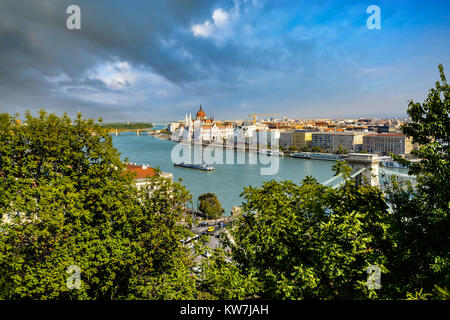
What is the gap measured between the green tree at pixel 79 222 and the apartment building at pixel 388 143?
127 ft

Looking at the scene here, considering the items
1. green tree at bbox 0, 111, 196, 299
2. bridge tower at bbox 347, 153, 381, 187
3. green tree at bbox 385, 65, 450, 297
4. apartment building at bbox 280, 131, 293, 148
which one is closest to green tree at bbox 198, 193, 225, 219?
bridge tower at bbox 347, 153, 381, 187

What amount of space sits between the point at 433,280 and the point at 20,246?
12.7ft

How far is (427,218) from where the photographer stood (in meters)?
2.48

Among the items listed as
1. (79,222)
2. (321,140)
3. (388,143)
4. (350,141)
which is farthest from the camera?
(321,140)

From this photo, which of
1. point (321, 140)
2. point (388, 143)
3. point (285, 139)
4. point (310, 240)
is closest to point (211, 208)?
point (310, 240)

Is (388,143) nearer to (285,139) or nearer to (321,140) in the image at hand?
(321,140)

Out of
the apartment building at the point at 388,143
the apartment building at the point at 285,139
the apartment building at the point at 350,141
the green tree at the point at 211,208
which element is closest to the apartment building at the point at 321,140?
the apartment building at the point at 350,141

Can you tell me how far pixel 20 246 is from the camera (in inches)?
121

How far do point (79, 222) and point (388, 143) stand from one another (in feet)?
138

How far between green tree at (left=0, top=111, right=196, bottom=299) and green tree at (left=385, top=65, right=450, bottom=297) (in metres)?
1.84

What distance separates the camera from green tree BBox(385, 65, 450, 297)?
224 cm

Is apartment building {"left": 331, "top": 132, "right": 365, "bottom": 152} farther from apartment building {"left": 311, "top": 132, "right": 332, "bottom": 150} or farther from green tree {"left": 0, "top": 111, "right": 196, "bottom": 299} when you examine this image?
green tree {"left": 0, "top": 111, "right": 196, "bottom": 299}

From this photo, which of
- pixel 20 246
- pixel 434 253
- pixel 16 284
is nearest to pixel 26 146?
pixel 20 246
